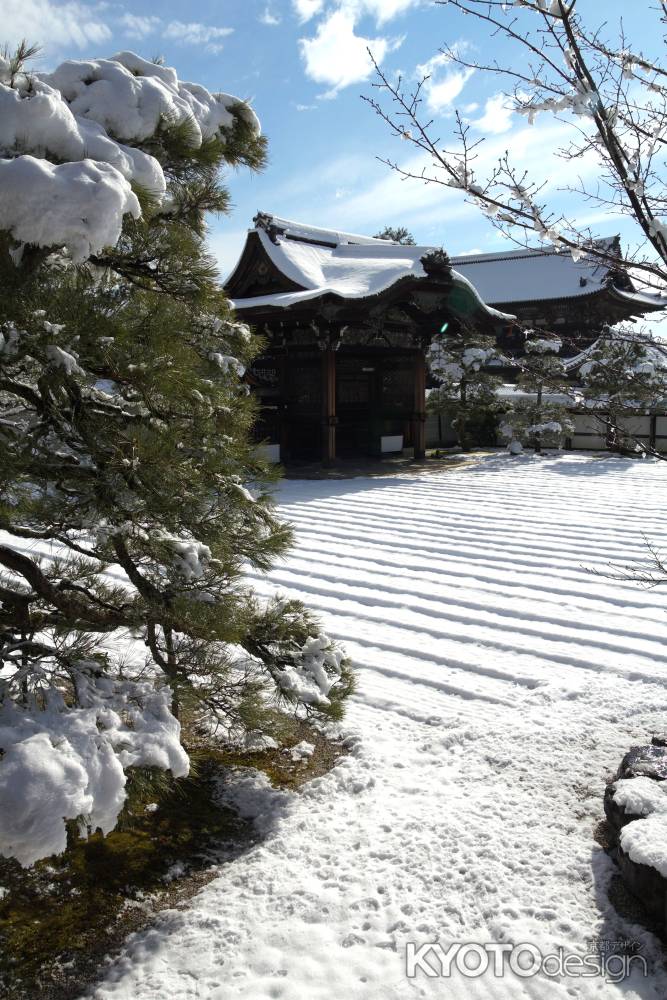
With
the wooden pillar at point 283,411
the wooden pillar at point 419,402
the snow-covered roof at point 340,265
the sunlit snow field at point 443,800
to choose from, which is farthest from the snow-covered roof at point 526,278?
the sunlit snow field at point 443,800

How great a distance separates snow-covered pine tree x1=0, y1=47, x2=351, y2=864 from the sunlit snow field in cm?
48

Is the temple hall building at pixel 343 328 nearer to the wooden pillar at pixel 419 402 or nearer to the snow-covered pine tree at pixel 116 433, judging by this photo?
the wooden pillar at pixel 419 402

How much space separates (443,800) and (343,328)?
37.8ft

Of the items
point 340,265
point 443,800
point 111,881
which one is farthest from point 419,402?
point 111,881

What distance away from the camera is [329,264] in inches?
631

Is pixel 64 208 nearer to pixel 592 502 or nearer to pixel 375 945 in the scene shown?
pixel 375 945

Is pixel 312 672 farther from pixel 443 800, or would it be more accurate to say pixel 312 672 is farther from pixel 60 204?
pixel 60 204

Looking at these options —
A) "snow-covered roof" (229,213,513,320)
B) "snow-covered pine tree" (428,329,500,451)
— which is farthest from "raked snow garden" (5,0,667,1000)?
"snow-covered pine tree" (428,329,500,451)

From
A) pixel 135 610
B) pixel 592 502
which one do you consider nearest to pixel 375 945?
pixel 135 610

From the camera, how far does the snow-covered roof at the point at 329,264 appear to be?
1298 cm

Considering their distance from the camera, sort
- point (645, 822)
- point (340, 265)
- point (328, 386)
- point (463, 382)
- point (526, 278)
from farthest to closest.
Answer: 1. point (526, 278)
2. point (463, 382)
3. point (340, 265)
4. point (328, 386)
5. point (645, 822)

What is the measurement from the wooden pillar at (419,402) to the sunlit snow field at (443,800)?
8886mm

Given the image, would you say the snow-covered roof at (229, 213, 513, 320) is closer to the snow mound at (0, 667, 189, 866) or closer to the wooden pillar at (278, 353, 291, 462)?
the wooden pillar at (278, 353, 291, 462)

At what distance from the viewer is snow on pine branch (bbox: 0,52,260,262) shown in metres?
1.86
